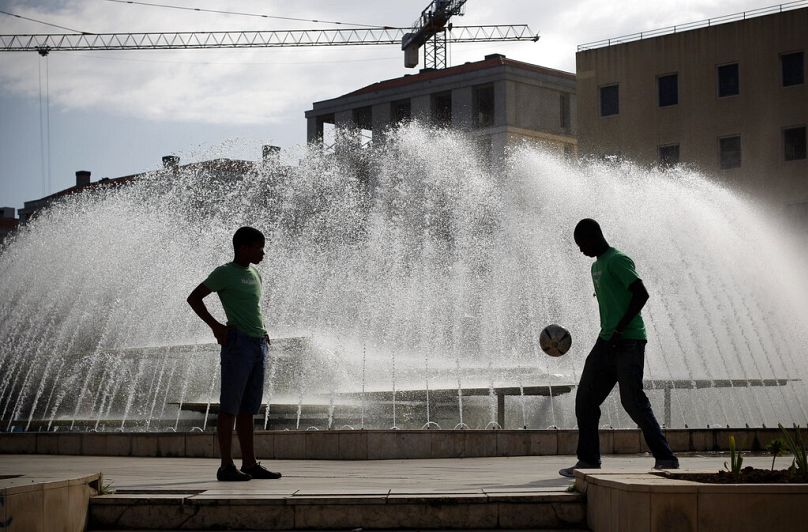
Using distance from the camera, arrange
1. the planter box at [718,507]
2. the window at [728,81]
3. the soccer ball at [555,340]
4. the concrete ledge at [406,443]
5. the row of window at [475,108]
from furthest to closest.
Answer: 1. the row of window at [475,108]
2. the window at [728,81]
3. the concrete ledge at [406,443]
4. the soccer ball at [555,340]
5. the planter box at [718,507]

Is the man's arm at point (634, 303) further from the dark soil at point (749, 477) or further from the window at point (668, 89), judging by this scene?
the window at point (668, 89)

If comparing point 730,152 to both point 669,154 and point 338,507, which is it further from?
point 338,507

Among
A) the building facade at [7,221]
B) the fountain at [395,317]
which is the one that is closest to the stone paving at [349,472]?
the fountain at [395,317]

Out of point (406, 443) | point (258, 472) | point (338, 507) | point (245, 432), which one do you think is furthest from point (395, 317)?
point (338, 507)

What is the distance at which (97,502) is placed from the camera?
5621 mm

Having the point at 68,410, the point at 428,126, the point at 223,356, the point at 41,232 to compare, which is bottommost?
the point at 68,410

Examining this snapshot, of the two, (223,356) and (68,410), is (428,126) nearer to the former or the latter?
(68,410)

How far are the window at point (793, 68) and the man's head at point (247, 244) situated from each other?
3863 centimetres

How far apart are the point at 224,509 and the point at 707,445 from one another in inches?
231

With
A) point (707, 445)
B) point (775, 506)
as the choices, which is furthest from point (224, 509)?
point (707, 445)

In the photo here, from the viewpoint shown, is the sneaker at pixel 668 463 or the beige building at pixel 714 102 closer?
the sneaker at pixel 668 463

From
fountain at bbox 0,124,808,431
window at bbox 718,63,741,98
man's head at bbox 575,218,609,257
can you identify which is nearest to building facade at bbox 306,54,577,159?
window at bbox 718,63,741,98

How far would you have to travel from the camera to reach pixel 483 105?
66.4 meters

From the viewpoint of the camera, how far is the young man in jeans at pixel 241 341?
7020 mm
